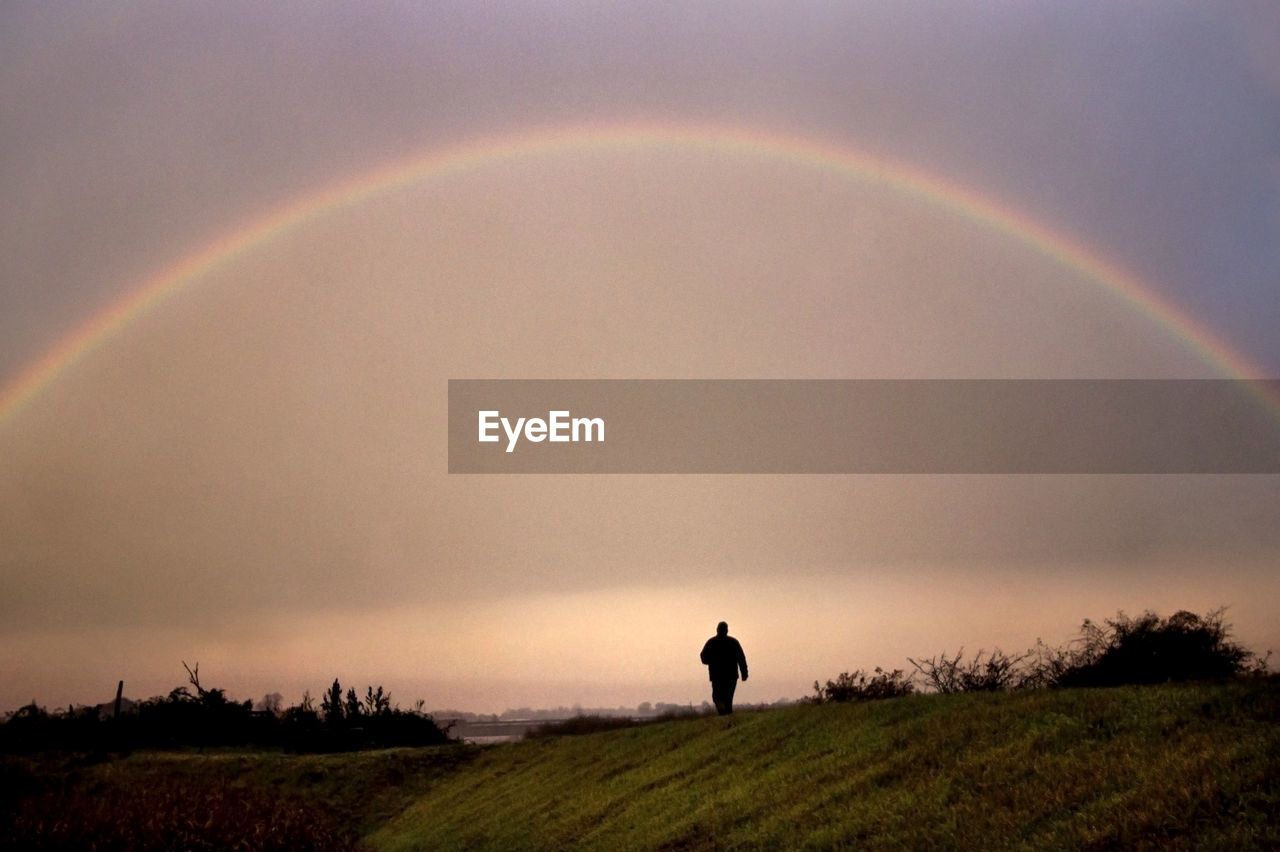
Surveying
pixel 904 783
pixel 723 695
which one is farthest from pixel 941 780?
pixel 723 695

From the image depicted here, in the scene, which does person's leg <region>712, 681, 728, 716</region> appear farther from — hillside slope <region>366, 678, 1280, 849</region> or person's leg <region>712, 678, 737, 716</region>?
hillside slope <region>366, 678, 1280, 849</region>

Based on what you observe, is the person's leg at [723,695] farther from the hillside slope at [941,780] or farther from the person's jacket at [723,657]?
the hillside slope at [941,780]

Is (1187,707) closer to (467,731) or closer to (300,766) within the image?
(300,766)

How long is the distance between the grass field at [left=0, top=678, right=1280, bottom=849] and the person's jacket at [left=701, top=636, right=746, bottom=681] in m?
1.47

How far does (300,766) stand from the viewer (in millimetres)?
30266

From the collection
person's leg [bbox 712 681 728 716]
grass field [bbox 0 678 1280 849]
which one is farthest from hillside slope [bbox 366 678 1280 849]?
person's leg [bbox 712 681 728 716]

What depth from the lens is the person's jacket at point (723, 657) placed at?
24844 mm

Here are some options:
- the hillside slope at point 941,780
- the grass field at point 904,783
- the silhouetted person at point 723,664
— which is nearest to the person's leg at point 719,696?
the silhouetted person at point 723,664

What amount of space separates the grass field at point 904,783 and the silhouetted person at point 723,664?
1230 mm

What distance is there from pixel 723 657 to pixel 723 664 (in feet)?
0.49

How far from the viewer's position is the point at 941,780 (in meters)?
13.3

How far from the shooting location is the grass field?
34.4ft

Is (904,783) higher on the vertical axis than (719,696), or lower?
lower

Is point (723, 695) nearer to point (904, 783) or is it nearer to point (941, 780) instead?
point (904, 783)
